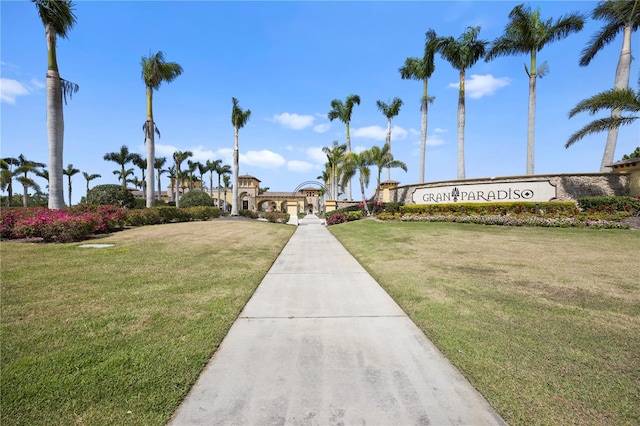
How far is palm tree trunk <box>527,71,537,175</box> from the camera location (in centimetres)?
1855

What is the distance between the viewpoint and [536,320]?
3904mm

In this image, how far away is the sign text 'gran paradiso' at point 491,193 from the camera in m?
17.0

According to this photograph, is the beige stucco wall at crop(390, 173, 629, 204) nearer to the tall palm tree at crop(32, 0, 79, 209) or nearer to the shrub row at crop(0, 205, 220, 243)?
the shrub row at crop(0, 205, 220, 243)

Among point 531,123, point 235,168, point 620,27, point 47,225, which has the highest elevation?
point 620,27

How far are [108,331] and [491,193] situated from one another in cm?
2092

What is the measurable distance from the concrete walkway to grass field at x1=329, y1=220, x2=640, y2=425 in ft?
1.10

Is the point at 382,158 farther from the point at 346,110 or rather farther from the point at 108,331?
the point at 108,331

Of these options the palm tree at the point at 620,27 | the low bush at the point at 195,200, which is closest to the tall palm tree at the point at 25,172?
the low bush at the point at 195,200

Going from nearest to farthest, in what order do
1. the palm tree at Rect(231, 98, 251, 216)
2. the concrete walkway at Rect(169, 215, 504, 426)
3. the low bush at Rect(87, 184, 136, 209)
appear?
the concrete walkway at Rect(169, 215, 504, 426) → the low bush at Rect(87, 184, 136, 209) → the palm tree at Rect(231, 98, 251, 216)

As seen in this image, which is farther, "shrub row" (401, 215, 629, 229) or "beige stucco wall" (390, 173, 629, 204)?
"beige stucco wall" (390, 173, 629, 204)

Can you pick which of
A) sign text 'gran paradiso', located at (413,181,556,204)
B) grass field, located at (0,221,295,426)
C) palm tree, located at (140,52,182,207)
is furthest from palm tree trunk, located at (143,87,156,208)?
sign text 'gran paradiso', located at (413,181,556,204)

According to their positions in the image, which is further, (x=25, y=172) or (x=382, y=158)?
(x=25, y=172)

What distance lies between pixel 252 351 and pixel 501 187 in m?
20.1

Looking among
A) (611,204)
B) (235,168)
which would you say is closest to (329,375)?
(611,204)
